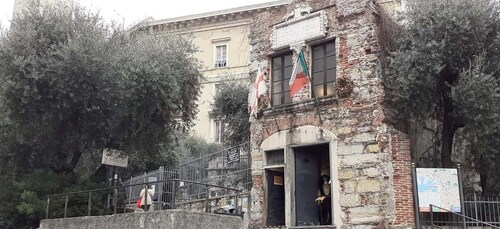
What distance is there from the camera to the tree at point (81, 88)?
1473cm

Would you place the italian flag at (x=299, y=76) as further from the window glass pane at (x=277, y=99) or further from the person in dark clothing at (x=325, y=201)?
the person in dark clothing at (x=325, y=201)

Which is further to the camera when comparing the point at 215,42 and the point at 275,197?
the point at 215,42

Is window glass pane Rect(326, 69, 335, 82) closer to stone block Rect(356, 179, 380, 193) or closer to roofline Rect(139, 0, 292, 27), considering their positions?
stone block Rect(356, 179, 380, 193)

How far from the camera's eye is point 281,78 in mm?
15391

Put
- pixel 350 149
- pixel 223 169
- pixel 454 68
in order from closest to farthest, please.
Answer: pixel 454 68, pixel 350 149, pixel 223 169

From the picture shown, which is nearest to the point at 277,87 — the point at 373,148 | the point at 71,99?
the point at 373,148

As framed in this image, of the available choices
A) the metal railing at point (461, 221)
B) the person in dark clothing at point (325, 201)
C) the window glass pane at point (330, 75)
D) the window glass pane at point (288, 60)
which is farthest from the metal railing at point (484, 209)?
the window glass pane at point (288, 60)

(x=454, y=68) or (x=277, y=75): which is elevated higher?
(x=277, y=75)

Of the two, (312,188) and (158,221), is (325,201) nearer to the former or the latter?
(312,188)

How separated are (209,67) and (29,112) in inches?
959

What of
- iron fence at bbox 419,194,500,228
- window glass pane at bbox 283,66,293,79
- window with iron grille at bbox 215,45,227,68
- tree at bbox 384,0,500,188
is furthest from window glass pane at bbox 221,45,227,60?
iron fence at bbox 419,194,500,228

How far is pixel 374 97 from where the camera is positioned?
13.1 metres

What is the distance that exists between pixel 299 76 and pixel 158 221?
566cm

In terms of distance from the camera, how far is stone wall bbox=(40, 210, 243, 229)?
10711mm
